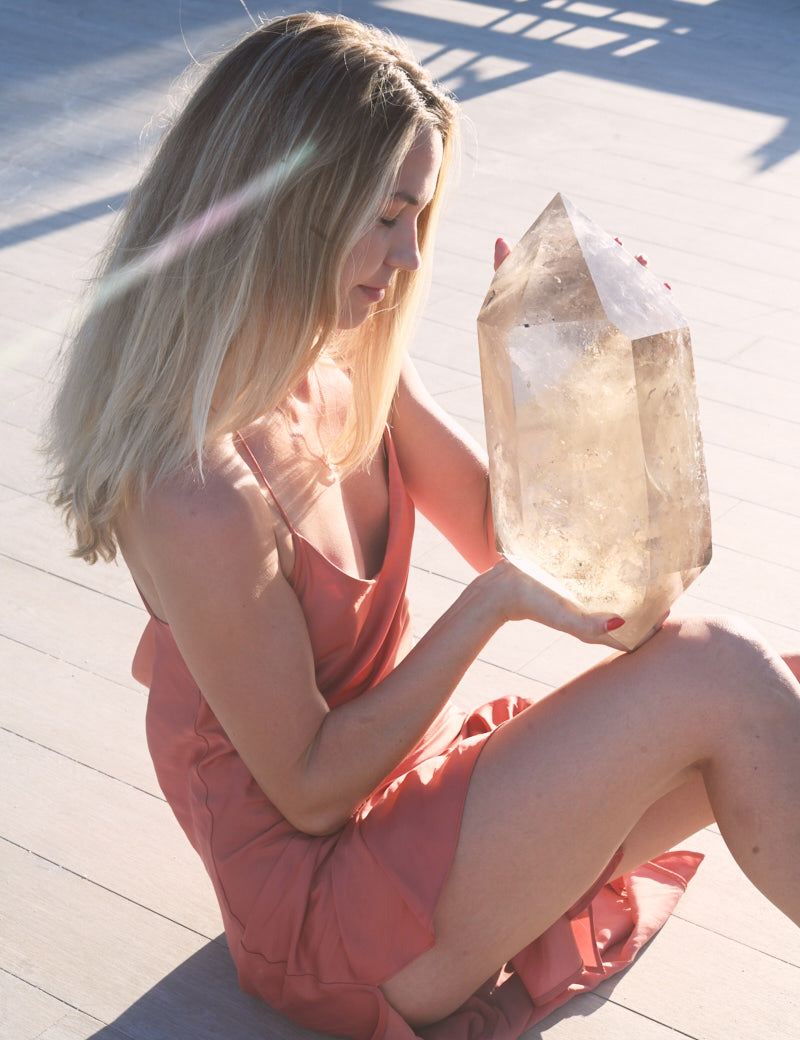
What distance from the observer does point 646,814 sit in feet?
4.51

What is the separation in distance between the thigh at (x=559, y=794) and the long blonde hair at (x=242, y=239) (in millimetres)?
408

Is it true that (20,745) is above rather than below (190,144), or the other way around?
below

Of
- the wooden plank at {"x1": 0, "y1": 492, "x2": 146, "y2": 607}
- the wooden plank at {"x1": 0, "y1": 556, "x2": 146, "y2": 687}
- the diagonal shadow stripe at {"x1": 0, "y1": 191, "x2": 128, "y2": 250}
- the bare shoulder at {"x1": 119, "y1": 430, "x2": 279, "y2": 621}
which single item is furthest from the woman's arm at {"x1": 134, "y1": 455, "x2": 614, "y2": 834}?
the diagonal shadow stripe at {"x1": 0, "y1": 191, "x2": 128, "y2": 250}

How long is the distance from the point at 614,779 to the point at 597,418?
33 centimetres

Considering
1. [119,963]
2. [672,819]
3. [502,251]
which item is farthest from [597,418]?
[119,963]

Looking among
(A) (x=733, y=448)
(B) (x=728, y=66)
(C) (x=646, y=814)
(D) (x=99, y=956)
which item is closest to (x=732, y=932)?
(C) (x=646, y=814)

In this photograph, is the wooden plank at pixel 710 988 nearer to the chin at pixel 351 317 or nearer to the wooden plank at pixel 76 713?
the wooden plank at pixel 76 713

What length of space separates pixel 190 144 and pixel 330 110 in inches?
5.5

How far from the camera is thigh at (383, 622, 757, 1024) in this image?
1.20 metres

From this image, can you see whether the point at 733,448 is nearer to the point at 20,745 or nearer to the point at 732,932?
the point at 732,932

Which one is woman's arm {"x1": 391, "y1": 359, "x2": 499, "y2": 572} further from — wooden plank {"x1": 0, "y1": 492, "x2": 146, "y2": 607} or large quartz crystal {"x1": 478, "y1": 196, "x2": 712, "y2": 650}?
wooden plank {"x1": 0, "y1": 492, "x2": 146, "y2": 607}

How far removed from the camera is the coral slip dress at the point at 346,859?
1.24 metres

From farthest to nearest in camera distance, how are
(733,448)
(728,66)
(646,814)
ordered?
(728,66), (733,448), (646,814)

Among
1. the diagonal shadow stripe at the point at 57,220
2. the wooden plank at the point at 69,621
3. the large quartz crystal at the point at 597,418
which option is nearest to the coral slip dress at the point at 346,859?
the large quartz crystal at the point at 597,418
